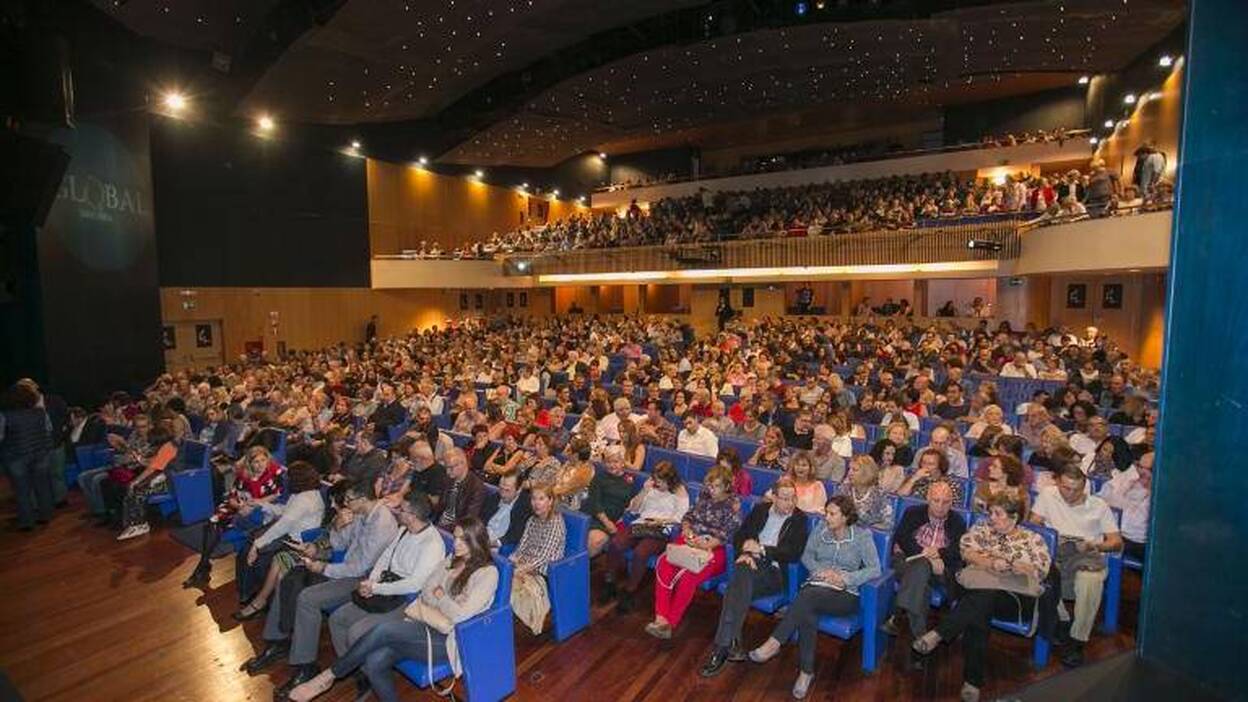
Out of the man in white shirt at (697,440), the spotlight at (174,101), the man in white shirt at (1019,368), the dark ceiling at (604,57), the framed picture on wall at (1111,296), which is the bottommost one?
the man in white shirt at (697,440)

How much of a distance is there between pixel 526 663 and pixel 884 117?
865 inches

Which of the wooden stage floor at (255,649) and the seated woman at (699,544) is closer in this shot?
the wooden stage floor at (255,649)

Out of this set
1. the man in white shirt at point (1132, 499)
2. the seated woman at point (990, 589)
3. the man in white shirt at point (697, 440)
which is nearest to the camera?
the seated woman at point (990, 589)

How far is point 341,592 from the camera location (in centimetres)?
395

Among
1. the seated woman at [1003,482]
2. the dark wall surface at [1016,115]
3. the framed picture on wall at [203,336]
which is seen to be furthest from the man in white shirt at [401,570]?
the dark wall surface at [1016,115]

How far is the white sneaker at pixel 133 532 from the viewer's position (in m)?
6.20

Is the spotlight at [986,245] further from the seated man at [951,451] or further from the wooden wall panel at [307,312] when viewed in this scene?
the wooden wall panel at [307,312]

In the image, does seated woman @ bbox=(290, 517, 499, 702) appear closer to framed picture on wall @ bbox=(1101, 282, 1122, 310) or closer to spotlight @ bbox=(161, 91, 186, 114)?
spotlight @ bbox=(161, 91, 186, 114)

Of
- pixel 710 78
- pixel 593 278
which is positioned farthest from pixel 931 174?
pixel 593 278

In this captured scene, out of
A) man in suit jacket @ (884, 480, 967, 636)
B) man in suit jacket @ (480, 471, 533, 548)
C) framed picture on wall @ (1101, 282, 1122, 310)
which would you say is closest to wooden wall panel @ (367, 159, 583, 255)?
man in suit jacket @ (480, 471, 533, 548)

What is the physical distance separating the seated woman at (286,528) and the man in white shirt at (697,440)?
3.26m

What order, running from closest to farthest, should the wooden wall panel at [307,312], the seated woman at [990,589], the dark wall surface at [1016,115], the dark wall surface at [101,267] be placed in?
1. the seated woman at [990,589]
2. the dark wall surface at [101,267]
3. the wooden wall panel at [307,312]
4. the dark wall surface at [1016,115]

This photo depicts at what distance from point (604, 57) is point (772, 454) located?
12748 millimetres

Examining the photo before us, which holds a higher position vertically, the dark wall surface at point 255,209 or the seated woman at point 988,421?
the dark wall surface at point 255,209
